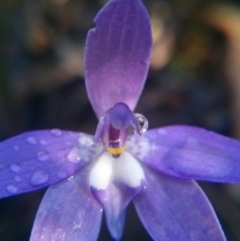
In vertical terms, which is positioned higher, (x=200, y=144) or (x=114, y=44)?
(x=114, y=44)

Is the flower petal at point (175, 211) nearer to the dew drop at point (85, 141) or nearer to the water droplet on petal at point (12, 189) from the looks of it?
the dew drop at point (85, 141)

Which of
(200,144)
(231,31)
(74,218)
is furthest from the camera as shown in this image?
(231,31)

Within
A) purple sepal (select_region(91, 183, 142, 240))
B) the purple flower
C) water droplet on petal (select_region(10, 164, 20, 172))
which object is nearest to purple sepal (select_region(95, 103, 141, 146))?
the purple flower

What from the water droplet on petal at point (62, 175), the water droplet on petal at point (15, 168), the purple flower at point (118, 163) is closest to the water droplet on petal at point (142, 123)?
the purple flower at point (118, 163)

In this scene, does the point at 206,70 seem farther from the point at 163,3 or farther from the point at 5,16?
the point at 5,16

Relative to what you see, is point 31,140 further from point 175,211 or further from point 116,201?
point 175,211

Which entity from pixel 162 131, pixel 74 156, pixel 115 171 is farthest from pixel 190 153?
pixel 74 156

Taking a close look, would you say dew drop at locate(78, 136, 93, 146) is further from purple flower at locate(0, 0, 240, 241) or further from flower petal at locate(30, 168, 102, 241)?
flower petal at locate(30, 168, 102, 241)

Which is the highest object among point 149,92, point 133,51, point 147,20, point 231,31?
point 147,20

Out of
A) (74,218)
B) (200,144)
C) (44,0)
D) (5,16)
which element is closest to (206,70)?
(44,0)
